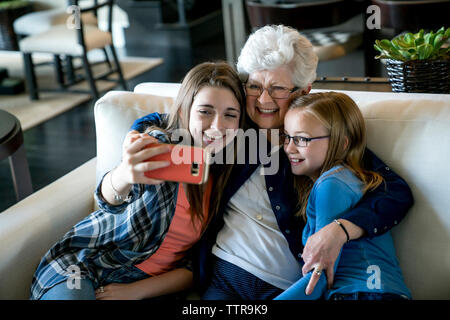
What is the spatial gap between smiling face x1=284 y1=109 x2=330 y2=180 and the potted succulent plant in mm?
428

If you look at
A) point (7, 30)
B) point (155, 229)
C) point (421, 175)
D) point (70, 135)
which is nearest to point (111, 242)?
point (155, 229)

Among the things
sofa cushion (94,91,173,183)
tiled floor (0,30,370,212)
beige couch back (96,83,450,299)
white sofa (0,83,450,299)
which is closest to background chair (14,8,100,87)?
tiled floor (0,30,370,212)

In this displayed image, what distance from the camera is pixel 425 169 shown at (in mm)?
1311

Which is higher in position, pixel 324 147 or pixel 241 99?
pixel 241 99

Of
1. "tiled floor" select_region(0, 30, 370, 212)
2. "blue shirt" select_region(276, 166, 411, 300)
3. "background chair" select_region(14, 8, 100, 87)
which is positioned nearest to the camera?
"blue shirt" select_region(276, 166, 411, 300)

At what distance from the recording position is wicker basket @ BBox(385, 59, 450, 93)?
1.52 meters

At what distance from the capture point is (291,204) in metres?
1.37

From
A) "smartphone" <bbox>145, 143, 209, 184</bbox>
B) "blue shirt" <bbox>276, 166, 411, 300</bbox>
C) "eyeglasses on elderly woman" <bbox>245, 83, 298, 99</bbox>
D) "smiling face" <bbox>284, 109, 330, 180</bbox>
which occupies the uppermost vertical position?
"eyeglasses on elderly woman" <bbox>245, 83, 298, 99</bbox>

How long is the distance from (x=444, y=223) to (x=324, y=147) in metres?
0.35

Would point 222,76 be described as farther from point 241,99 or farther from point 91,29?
point 91,29

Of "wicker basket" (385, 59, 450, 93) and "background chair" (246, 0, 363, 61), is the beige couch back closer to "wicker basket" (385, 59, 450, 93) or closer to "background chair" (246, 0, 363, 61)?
"wicker basket" (385, 59, 450, 93)

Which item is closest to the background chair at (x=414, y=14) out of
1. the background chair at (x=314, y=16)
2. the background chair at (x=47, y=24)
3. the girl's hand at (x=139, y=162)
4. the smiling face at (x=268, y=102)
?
the background chair at (x=314, y=16)
